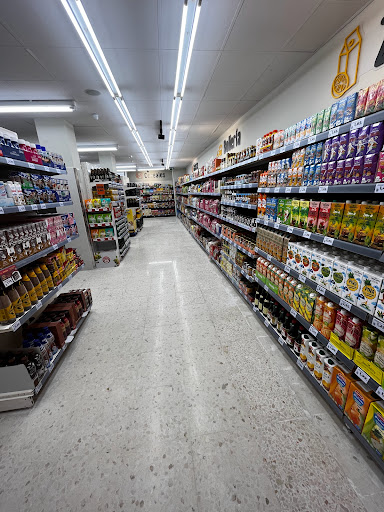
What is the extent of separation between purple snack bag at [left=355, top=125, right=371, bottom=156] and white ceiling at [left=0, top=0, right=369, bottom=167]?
1454mm

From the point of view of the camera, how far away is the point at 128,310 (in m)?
3.03

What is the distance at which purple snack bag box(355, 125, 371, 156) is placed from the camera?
1.19 m

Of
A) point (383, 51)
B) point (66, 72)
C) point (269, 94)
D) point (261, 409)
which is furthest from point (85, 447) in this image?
point (269, 94)

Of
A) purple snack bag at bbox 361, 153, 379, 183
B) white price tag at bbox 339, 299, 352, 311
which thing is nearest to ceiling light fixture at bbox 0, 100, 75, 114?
purple snack bag at bbox 361, 153, 379, 183

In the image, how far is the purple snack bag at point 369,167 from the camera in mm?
1160

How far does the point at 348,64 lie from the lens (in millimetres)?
1955

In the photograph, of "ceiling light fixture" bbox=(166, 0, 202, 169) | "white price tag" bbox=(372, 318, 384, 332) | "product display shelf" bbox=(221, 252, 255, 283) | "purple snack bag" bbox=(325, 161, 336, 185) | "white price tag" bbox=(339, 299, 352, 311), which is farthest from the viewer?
"product display shelf" bbox=(221, 252, 255, 283)

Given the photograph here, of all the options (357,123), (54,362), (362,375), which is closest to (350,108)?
(357,123)

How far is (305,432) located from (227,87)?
431cm

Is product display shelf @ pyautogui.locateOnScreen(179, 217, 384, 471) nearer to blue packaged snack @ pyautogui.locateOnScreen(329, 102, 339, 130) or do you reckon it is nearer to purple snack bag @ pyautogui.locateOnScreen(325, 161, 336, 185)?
purple snack bag @ pyautogui.locateOnScreen(325, 161, 336, 185)

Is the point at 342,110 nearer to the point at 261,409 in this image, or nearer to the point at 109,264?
the point at 261,409

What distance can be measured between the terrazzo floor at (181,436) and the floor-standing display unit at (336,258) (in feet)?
0.80

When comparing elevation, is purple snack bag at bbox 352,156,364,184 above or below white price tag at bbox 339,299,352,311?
above

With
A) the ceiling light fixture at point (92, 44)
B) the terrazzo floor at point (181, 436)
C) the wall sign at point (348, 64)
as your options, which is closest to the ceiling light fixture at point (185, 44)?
the ceiling light fixture at point (92, 44)
